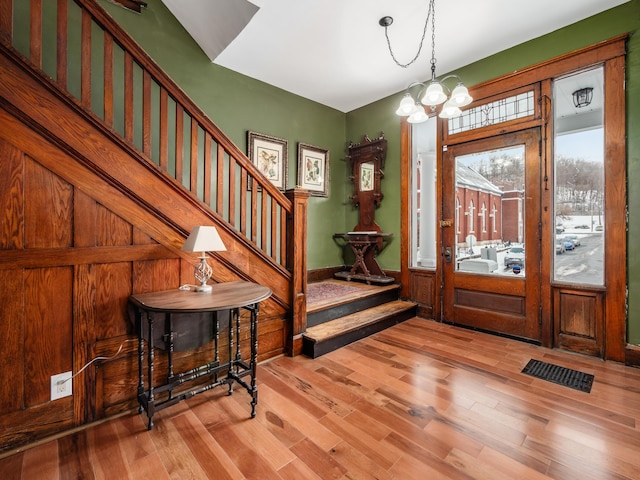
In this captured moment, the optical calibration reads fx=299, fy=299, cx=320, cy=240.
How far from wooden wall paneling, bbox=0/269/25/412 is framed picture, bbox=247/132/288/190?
8.50 feet

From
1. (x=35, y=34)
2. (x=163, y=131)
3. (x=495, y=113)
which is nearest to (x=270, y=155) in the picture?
(x=163, y=131)

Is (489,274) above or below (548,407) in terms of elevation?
above

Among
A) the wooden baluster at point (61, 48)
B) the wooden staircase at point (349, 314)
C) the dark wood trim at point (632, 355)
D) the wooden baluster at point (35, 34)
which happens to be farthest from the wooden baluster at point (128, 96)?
the dark wood trim at point (632, 355)

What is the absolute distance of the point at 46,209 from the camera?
5.48 ft

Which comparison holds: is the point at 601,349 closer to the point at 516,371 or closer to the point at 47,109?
the point at 516,371

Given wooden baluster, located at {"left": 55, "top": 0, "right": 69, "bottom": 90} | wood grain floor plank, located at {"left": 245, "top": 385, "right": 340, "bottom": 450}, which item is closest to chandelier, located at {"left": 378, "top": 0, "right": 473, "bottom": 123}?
wooden baluster, located at {"left": 55, "top": 0, "right": 69, "bottom": 90}

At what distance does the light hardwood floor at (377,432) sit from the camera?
147cm

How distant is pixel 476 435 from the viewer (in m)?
1.71

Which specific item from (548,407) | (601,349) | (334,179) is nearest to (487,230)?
(601,349)

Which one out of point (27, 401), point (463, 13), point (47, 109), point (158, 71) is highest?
point (463, 13)

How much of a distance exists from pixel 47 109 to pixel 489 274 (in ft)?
13.2

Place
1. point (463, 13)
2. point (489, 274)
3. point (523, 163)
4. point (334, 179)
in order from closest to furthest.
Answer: point (463, 13) < point (523, 163) < point (489, 274) < point (334, 179)

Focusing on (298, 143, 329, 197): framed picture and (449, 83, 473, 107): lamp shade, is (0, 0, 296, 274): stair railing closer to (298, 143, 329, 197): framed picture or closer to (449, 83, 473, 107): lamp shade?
(298, 143, 329, 197): framed picture

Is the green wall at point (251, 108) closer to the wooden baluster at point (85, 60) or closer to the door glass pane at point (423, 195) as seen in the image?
the door glass pane at point (423, 195)
